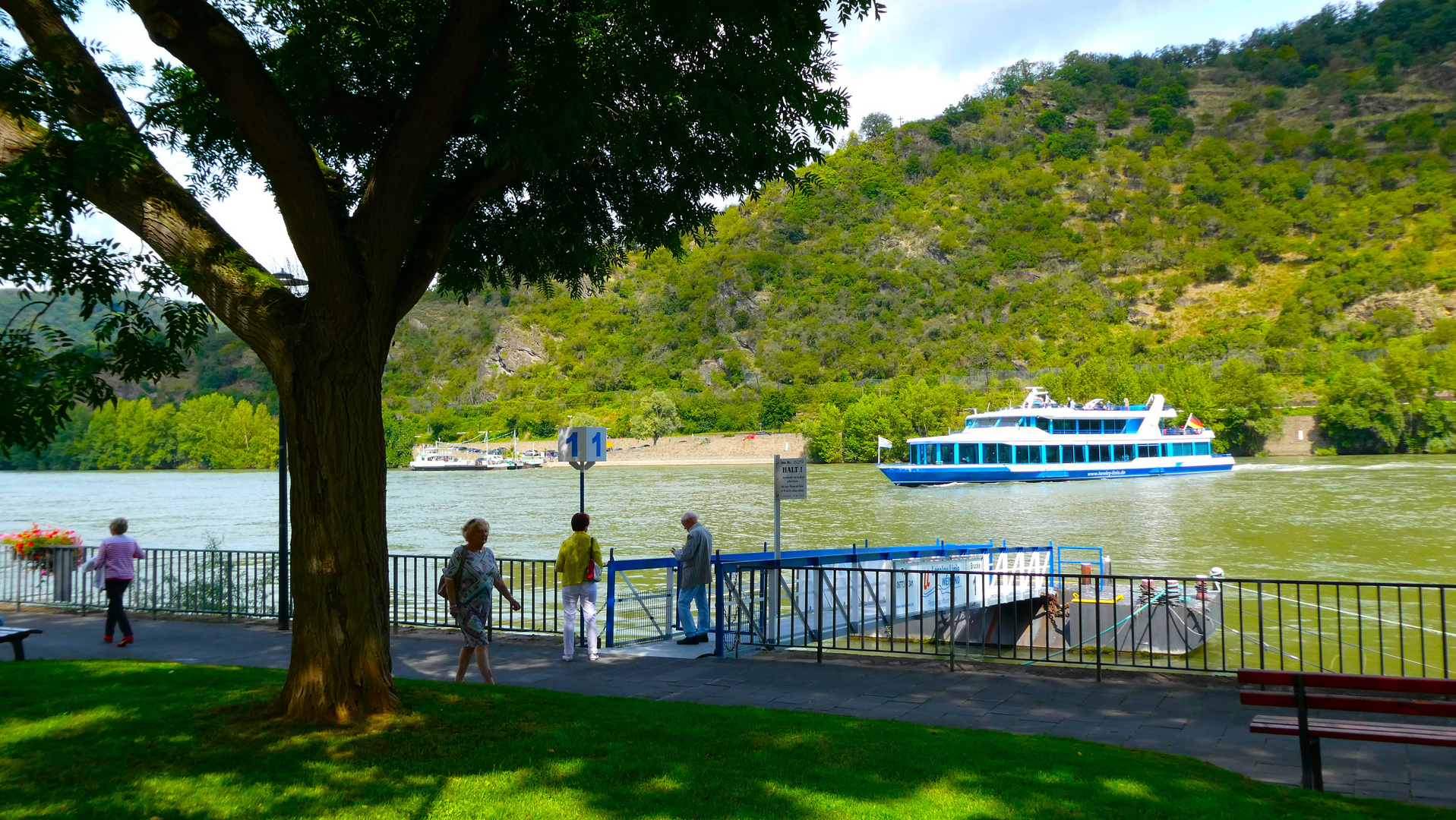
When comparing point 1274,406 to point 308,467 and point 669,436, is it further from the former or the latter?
point 308,467

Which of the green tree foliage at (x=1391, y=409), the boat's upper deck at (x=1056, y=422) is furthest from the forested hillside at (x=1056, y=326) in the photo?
the boat's upper deck at (x=1056, y=422)

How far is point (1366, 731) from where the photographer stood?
5.28 metres

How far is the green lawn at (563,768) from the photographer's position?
4980 millimetres

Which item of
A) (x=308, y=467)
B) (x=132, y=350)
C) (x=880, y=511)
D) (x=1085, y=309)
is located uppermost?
(x=1085, y=309)

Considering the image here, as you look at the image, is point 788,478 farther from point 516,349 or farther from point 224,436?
point 516,349

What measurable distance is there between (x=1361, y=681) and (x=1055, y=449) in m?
65.7

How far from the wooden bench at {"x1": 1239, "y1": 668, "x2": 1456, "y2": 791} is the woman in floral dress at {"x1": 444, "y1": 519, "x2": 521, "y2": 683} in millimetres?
6207

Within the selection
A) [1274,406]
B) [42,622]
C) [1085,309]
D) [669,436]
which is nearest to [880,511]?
[42,622]

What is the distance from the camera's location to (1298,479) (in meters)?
66.8

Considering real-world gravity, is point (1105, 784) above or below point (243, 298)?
below

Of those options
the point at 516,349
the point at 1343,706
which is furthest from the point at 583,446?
the point at 516,349

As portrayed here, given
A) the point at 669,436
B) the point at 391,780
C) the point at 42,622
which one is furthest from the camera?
the point at 669,436

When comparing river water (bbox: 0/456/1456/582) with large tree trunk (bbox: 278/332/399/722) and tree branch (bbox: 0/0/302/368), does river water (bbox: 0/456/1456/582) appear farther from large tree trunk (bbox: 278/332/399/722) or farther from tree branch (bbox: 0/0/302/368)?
tree branch (bbox: 0/0/302/368)

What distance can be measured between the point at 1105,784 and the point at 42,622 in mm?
14155
